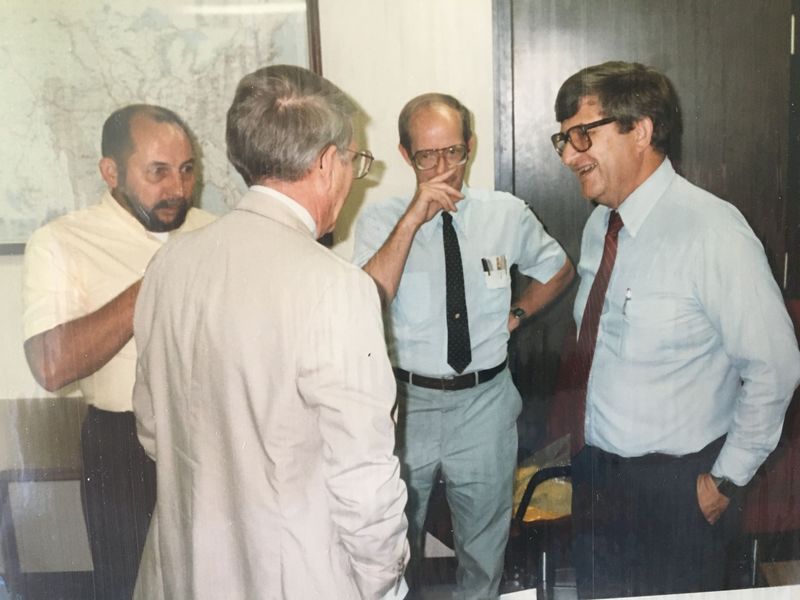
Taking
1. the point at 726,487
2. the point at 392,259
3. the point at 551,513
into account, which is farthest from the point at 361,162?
the point at 726,487

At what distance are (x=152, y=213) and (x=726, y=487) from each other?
3.56 ft

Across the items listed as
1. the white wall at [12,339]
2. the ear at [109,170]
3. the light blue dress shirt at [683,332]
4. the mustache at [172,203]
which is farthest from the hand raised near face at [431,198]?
the white wall at [12,339]

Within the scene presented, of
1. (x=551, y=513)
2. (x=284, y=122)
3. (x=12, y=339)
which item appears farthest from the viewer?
(x=551, y=513)

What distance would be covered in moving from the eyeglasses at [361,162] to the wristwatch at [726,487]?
2.67ft

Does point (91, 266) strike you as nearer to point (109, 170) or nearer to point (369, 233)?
point (109, 170)

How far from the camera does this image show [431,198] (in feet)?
3.92

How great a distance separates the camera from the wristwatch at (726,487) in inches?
53.1

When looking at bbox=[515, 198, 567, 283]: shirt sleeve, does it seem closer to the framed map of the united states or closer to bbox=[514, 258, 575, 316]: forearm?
bbox=[514, 258, 575, 316]: forearm

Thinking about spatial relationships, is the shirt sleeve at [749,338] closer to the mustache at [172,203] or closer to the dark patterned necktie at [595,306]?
the dark patterned necktie at [595,306]

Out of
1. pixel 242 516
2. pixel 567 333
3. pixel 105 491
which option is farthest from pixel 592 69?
pixel 105 491

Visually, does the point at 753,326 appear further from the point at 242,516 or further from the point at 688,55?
the point at 242,516

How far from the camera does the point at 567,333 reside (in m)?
1.27

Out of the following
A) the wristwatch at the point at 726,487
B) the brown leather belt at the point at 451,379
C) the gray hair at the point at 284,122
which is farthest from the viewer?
the wristwatch at the point at 726,487

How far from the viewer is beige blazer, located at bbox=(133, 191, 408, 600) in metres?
1.11
